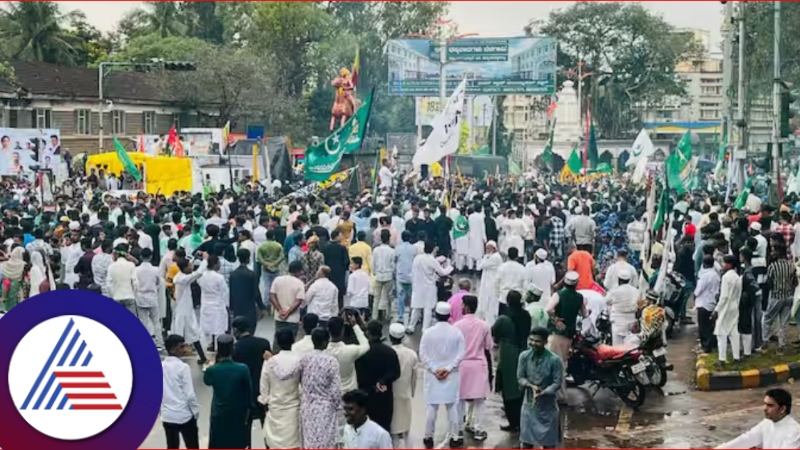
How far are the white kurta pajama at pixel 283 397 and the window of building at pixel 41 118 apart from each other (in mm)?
35231

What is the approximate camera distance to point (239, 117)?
50.2 metres

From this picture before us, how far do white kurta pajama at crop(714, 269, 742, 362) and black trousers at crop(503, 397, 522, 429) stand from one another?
3.18 m

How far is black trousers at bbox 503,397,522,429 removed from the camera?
9984 mm

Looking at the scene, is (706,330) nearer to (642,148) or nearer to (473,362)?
(473,362)

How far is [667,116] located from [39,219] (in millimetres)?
86424

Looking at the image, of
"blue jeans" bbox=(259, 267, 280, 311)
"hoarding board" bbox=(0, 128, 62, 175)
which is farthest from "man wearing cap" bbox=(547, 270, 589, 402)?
"hoarding board" bbox=(0, 128, 62, 175)

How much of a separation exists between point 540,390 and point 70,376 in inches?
207

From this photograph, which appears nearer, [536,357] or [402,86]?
[536,357]

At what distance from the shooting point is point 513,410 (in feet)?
32.9

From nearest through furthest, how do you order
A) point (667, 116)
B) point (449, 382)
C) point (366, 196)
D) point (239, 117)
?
point (449, 382) < point (366, 196) < point (239, 117) < point (667, 116)

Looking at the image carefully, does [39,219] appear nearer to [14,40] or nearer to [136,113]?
[136,113]

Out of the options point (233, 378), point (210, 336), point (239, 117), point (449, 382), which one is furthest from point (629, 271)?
point (239, 117)

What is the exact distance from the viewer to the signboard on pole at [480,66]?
146 ft

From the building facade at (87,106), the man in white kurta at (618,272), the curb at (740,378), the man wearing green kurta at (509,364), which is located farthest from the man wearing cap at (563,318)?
the building facade at (87,106)
